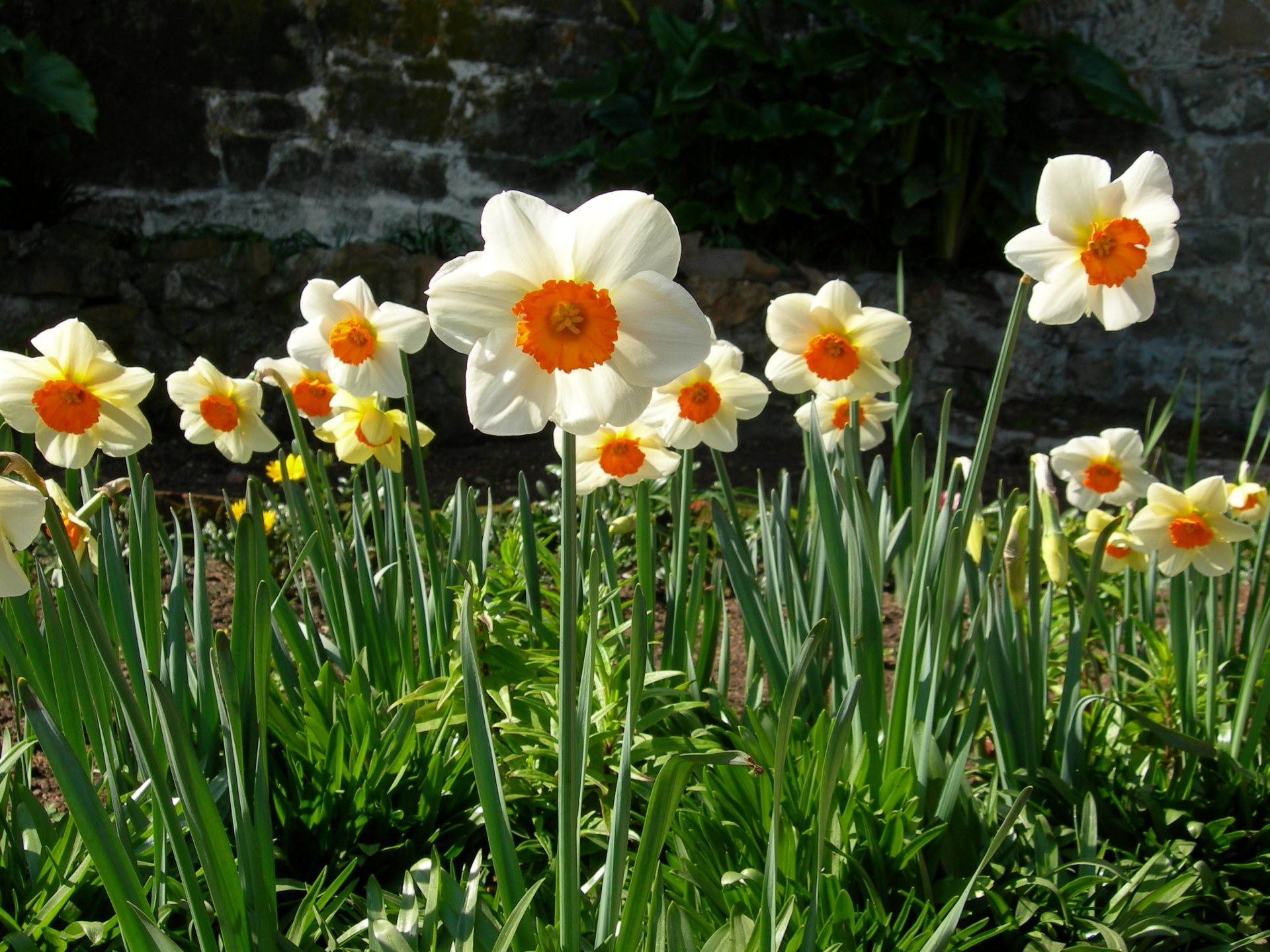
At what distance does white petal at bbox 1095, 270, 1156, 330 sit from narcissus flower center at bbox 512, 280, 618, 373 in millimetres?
683

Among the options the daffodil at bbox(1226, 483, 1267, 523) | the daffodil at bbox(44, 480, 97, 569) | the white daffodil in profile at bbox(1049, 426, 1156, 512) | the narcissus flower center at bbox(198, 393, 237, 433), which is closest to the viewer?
the daffodil at bbox(44, 480, 97, 569)

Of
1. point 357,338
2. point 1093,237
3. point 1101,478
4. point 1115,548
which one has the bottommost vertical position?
point 1115,548

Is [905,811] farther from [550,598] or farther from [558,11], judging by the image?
[558,11]

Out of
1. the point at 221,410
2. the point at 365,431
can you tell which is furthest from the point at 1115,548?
the point at 221,410

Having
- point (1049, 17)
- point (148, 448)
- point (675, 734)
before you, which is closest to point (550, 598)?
point (675, 734)

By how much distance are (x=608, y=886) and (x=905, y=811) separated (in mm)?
439

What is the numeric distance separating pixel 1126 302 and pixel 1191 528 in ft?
1.67

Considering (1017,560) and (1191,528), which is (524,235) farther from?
(1191,528)

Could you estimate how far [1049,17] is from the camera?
457 cm

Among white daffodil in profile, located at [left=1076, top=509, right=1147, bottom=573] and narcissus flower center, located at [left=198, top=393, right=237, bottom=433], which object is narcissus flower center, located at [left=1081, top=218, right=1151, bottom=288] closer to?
white daffodil in profile, located at [left=1076, top=509, right=1147, bottom=573]

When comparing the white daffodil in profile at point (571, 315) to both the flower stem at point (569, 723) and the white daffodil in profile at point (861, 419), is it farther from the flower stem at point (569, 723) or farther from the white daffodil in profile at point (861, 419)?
the white daffodil in profile at point (861, 419)

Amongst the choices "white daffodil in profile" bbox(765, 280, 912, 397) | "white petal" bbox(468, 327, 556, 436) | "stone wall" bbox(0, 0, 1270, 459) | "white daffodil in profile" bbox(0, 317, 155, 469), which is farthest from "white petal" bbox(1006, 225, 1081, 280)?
"stone wall" bbox(0, 0, 1270, 459)

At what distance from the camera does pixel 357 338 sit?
137 centimetres

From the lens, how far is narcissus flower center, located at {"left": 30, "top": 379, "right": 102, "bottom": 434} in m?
1.12
